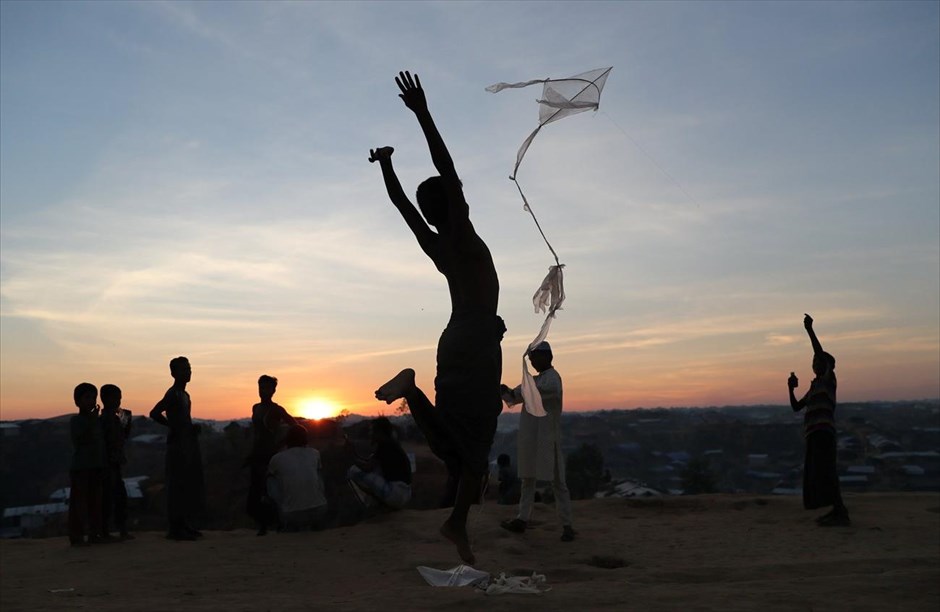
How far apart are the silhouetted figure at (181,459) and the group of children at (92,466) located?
706 mm

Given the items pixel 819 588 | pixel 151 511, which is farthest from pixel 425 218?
pixel 151 511

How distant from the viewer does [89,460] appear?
30.1ft

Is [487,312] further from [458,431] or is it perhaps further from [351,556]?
[351,556]

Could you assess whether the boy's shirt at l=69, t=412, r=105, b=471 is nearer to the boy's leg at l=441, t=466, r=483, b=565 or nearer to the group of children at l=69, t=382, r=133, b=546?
the group of children at l=69, t=382, r=133, b=546

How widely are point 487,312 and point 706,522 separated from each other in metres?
7.86

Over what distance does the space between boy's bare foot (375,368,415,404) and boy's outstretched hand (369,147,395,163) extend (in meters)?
1.37

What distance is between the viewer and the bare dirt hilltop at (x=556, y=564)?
4742mm

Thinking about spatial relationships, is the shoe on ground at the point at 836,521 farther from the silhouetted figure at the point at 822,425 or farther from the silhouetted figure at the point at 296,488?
the silhouetted figure at the point at 296,488

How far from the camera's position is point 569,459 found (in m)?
35.8

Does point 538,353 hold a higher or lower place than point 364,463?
higher

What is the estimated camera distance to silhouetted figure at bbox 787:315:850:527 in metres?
9.95

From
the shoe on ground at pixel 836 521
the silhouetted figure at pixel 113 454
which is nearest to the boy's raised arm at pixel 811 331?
the shoe on ground at pixel 836 521

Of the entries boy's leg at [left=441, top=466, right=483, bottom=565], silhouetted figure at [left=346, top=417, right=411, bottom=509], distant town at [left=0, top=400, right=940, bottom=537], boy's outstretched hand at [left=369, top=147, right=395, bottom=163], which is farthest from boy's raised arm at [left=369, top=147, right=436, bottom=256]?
distant town at [left=0, top=400, right=940, bottom=537]

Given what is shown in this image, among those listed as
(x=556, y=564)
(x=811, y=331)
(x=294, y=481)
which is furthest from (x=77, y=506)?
(x=811, y=331)
